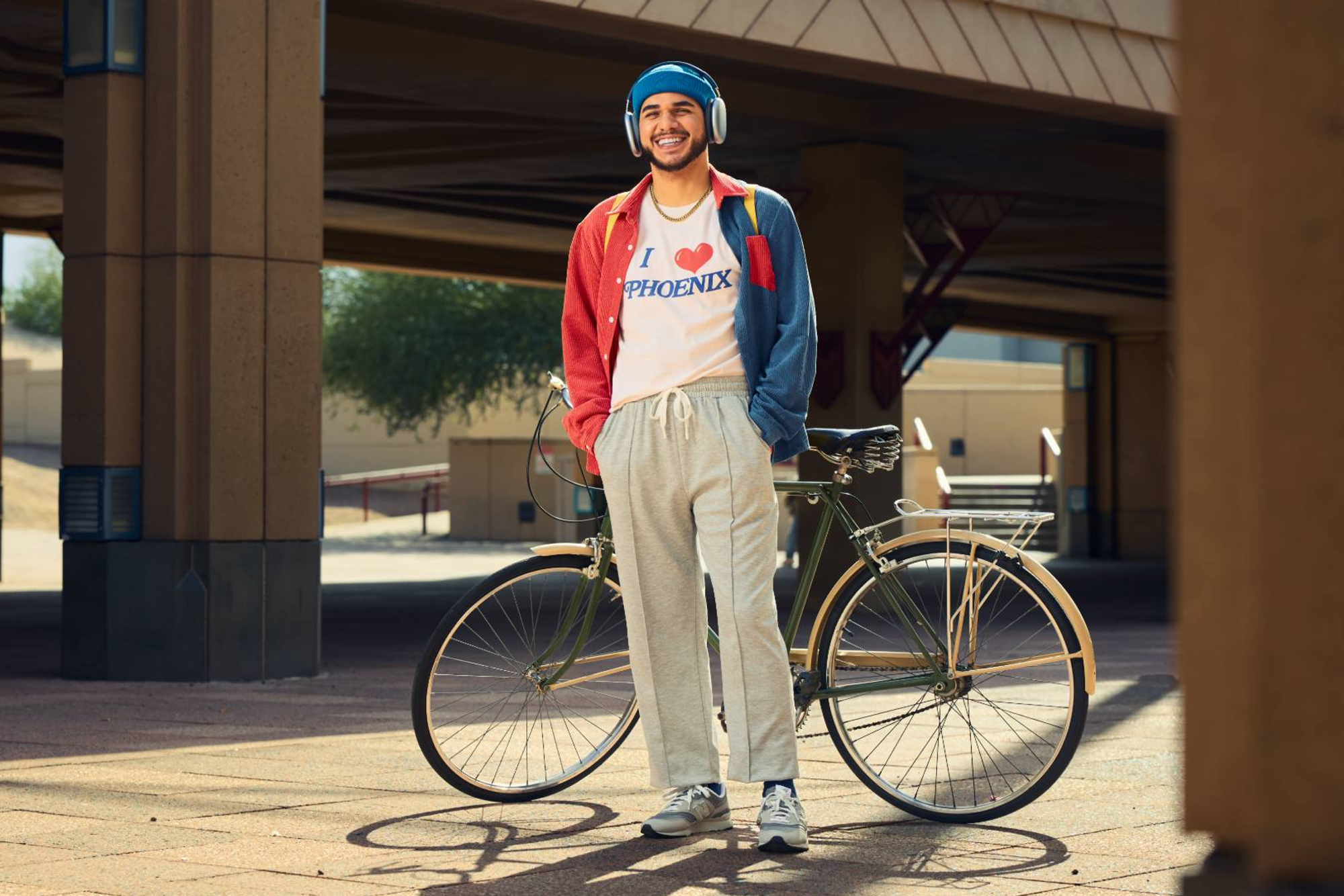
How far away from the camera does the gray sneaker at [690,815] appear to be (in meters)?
4.51

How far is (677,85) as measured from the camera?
4.49 m

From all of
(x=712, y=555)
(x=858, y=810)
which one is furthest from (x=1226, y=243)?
(x=858, y=810)

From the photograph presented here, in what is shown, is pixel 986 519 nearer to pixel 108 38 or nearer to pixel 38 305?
pixel 108 38

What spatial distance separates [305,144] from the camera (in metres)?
8.59

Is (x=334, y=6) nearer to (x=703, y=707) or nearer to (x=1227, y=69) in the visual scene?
(x=703, y=707)

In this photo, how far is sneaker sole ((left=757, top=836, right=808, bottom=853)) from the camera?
430 centimetres

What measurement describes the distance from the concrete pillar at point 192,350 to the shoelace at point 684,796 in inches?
161

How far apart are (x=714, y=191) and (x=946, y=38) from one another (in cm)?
773

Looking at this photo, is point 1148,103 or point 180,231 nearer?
point 180,231

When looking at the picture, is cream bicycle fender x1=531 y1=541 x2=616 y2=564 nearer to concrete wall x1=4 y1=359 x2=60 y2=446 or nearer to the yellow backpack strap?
the yellow backpack strap

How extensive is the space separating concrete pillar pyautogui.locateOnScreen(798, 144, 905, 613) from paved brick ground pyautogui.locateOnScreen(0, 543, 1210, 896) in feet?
26.0

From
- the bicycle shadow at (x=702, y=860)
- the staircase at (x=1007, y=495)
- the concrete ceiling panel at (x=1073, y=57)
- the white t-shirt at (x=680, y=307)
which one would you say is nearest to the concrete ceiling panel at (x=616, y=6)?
the concrete ceiling panel at (x=1073, y=57)

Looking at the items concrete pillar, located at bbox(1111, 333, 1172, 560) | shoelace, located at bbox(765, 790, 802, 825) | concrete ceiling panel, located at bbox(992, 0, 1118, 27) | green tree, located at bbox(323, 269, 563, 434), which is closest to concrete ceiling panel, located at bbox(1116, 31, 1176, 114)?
concrete ceiling panel, located at bbox(992, 0, 1118, 27)

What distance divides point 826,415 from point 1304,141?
14.0 m
